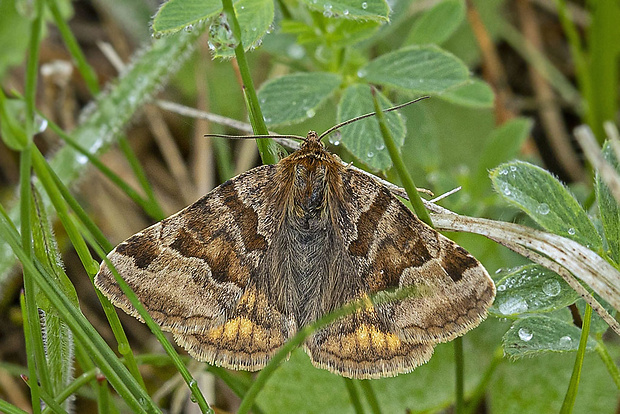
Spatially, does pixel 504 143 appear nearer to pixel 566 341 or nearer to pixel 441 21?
pixel 441 21

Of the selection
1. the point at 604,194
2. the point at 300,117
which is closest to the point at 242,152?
the point at 300,117

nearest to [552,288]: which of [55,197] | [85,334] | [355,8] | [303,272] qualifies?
[303,272]

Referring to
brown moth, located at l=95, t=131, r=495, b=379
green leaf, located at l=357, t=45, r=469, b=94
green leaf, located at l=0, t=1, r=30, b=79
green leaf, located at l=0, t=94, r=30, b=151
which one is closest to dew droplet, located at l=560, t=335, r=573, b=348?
brown moth, located at l=95, t=131, r=495, b=379

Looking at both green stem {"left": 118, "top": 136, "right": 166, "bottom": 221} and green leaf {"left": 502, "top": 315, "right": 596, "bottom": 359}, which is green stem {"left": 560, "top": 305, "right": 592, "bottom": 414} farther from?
green stem {"left": 118, "top": 136, "right": 166, "bottom": 221}

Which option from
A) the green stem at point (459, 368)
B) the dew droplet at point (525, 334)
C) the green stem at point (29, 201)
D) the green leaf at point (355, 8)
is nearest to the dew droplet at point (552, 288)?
the dew droplet at point (525, 334)

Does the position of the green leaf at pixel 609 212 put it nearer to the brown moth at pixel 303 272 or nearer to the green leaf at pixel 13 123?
the brown moth at pixel 303 272
